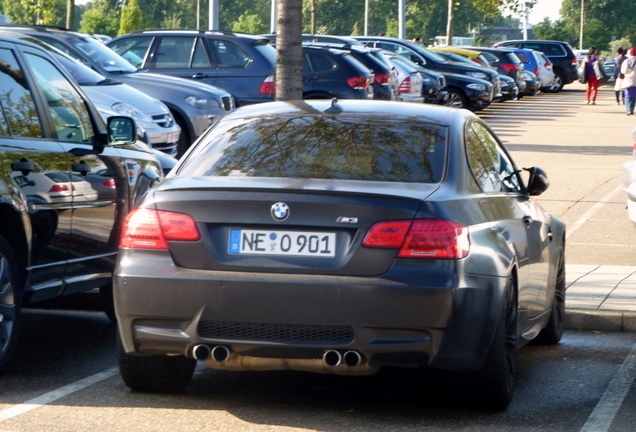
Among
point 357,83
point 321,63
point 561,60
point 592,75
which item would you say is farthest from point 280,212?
point 561,60

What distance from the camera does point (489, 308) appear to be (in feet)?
16.8

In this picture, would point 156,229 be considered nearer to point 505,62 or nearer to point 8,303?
point 8,303

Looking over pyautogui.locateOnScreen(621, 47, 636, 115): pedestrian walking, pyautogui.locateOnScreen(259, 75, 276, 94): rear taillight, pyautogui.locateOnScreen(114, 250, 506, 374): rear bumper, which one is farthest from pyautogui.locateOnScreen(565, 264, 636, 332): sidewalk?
pyautogui.locateOnScreen(621, 47, 636, 115): pedestrian walking

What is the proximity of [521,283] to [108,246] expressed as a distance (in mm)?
2659

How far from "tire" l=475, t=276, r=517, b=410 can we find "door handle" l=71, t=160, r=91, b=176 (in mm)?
2651

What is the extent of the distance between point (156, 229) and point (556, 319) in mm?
3003

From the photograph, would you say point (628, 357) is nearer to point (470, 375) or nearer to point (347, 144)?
point (470, 375)

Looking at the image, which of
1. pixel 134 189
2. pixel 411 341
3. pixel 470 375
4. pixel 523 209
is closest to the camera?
pixel 411 341

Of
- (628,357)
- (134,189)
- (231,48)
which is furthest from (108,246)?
(231,48)

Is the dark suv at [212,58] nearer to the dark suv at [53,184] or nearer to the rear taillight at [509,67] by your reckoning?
the dark suv at [53,184]

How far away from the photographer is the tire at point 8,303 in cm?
608

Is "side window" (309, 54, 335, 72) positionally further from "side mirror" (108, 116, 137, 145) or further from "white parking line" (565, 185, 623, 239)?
"side mirror" (108, 116, 137, 145)

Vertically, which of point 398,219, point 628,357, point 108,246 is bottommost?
point 628,357

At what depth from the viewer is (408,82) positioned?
25719 mm
